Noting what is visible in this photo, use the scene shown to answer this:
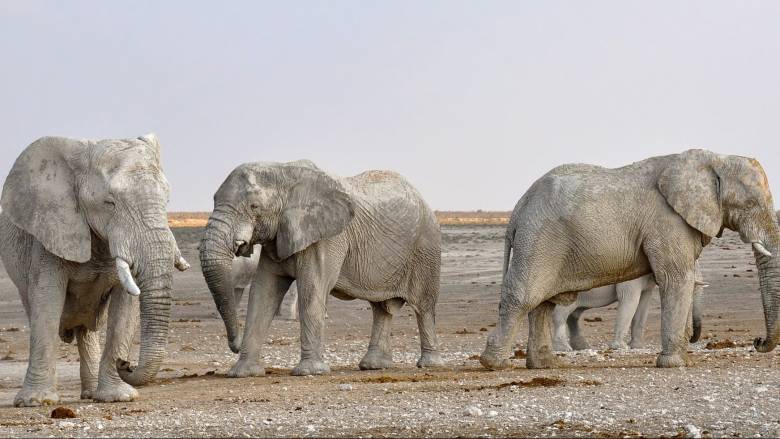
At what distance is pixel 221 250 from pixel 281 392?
2538 mm

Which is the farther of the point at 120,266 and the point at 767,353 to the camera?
the point at 767,353

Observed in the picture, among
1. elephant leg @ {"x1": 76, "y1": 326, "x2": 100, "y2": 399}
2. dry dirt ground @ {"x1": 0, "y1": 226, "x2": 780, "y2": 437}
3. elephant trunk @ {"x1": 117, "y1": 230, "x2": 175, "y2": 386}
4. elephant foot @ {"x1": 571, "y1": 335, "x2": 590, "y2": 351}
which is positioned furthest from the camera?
elephant foot @ {"x1": 571, "y1": 335, "x2": 590, "y2": 351}

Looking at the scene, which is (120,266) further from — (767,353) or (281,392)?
(767,353)

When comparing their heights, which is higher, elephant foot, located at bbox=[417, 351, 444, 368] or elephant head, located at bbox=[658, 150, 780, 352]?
elephant head, located at bbox=[658, 150, 780, 352]

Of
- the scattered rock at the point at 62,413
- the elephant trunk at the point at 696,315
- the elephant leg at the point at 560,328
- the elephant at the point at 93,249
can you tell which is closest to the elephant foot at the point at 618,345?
the elephant leg at the point at 560,328

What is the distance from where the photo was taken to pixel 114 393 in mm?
14188

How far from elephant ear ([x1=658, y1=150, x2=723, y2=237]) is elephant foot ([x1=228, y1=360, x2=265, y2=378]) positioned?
15.5 ft

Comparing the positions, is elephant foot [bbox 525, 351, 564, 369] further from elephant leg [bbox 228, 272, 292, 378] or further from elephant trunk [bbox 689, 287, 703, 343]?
elephant trunk [bbox 689, 287, 703, 343]

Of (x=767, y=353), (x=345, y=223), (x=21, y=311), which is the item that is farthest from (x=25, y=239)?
(x=21, y=311)

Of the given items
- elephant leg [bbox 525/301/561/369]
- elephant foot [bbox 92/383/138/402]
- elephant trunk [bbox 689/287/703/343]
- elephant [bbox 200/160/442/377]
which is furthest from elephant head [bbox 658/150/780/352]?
elephant foot [bbox 92/383/138/402]

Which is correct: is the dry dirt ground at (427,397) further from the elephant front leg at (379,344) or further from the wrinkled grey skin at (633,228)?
the wrinkled grey skin at (633,228)

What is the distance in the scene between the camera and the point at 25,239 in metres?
14.7

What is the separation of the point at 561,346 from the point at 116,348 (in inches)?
349

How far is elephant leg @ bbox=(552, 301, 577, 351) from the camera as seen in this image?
2180 cm
